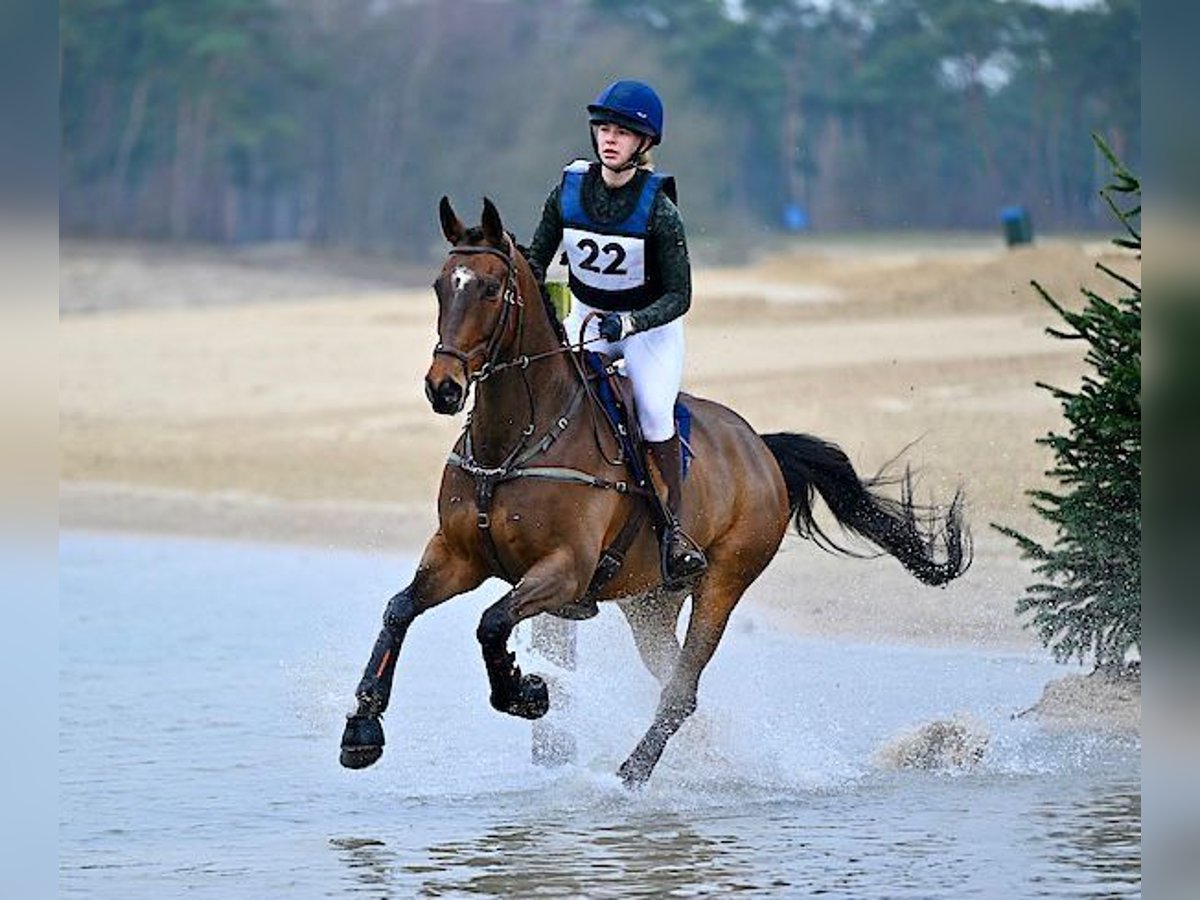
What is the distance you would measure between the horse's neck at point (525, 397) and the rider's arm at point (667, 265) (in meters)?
0.33

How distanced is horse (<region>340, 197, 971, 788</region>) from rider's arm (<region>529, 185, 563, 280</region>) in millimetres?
267

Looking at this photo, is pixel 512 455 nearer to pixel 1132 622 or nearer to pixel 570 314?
pixel 570 314

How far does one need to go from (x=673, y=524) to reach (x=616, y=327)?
2.76 feet

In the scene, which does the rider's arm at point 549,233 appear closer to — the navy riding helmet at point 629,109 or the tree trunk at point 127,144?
the navy riding helmet at point 629,109

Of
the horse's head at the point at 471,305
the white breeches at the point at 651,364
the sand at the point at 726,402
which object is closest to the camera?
the horse's head at the point at 471,305


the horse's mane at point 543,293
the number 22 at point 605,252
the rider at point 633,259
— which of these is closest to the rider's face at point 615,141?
the rider at point 633,259

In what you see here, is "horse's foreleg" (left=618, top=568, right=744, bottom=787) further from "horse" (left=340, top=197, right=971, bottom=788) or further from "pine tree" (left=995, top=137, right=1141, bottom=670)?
"pine tree" (left=995, top=137, right=1141, bottom=670)

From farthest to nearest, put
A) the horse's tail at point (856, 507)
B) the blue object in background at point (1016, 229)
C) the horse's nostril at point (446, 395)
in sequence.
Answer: the blue object in background at point (1016, 229), the horse's tail at point (856, 507), the horse's nostril at point (446, 395)

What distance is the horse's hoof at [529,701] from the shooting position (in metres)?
7.91

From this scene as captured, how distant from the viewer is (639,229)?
8.24 meters

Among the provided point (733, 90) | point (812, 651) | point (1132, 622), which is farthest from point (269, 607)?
point (733, 90)

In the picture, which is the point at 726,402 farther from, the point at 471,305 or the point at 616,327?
the point at 471,305
